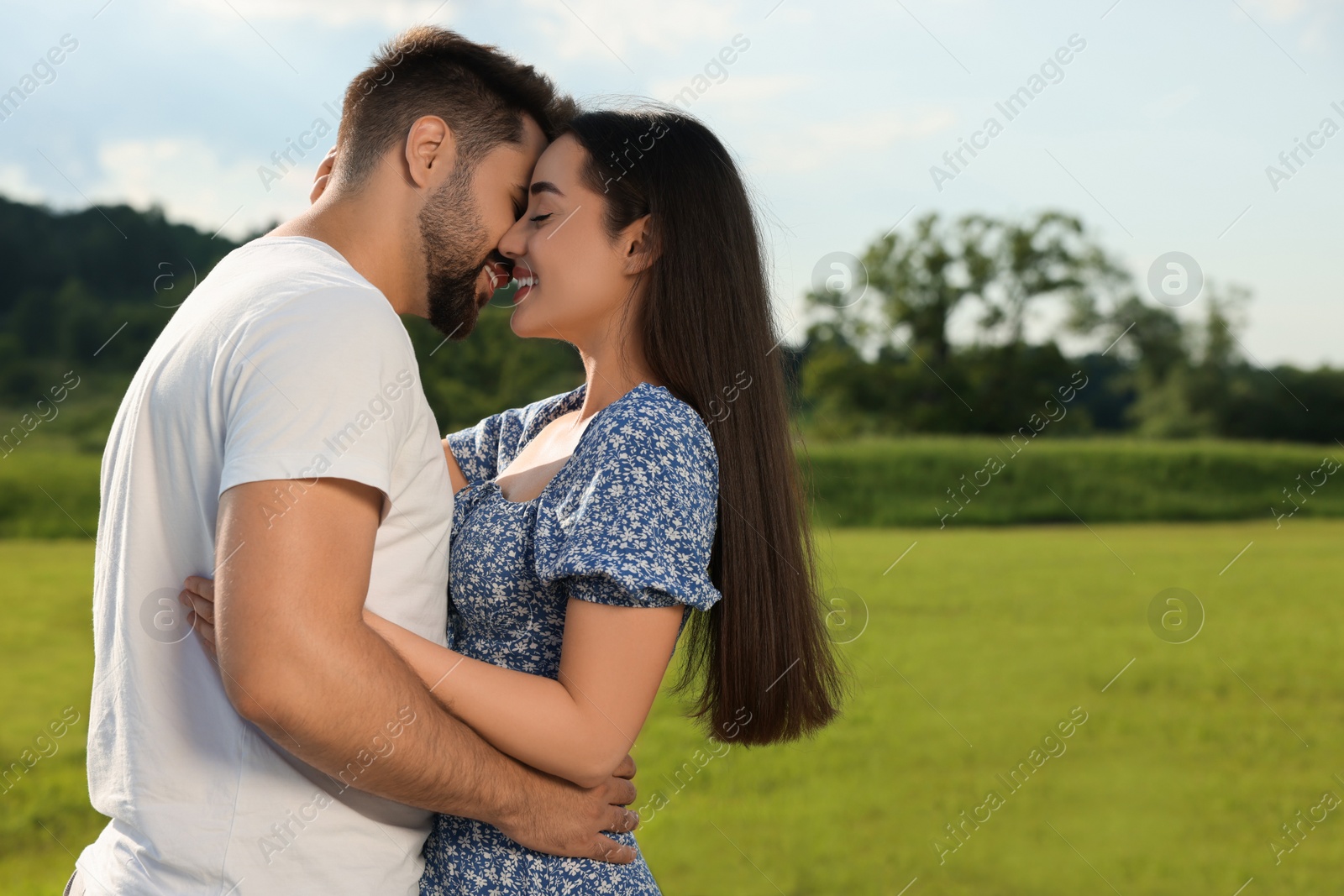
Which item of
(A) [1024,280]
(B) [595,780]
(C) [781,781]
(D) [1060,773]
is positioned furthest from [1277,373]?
(B) [595,780]

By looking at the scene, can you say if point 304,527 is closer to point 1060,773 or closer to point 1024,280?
point 1060,773

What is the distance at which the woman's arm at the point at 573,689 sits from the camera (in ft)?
4.61

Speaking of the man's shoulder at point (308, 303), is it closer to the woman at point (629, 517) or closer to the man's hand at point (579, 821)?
the woman at point (629, 517)

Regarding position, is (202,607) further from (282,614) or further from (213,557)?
(282,614)

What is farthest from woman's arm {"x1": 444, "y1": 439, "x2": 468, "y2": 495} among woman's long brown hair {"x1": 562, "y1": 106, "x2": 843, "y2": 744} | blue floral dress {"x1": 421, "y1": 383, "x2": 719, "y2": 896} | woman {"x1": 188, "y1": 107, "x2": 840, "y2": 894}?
woman's long brown hair {"x1": 562, "y1": 106, "x2": 843, "y2": 744}

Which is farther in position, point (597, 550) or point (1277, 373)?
point (1277, 373)

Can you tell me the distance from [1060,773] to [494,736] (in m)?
6.73

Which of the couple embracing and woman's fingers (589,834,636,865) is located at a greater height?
the couple embracing

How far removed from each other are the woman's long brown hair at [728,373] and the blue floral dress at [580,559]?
0.10m

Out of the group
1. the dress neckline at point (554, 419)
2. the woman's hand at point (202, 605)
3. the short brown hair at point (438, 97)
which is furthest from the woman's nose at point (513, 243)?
the woman's hand at point (202, 605)

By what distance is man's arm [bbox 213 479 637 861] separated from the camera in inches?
44.9

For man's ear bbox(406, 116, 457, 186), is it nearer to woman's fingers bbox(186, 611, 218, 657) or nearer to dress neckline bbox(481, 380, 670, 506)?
dress neckline bbox(481, 380, 670, 506)

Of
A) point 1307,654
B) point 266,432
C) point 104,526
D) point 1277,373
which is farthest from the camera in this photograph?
point 1277,373

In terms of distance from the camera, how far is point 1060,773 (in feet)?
23.1
